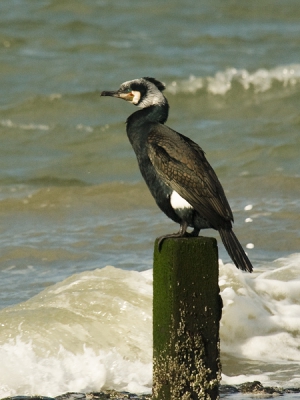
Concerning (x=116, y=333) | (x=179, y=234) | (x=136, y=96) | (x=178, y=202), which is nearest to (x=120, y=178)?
(x=116, y=333)

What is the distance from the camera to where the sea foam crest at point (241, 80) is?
611 inches

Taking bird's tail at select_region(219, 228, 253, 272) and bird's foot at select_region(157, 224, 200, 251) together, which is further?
bird's tail at select_region(219, 228, 253, 272)

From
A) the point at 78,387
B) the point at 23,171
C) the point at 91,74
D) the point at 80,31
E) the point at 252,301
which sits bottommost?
the point at 78,387

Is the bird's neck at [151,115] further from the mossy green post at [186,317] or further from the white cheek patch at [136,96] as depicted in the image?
the mossy green post at [186,317]

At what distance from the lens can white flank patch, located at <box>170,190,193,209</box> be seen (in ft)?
14.9

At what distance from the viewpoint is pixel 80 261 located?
26.4 feet

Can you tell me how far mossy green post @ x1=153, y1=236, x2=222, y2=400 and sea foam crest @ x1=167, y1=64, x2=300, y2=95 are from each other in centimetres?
1169

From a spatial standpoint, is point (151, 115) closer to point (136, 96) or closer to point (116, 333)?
point (136, 96)

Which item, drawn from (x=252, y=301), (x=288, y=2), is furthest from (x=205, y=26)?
(x=252, y=301)

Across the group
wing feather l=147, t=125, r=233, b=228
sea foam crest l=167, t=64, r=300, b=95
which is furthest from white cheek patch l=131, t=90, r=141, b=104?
sea foam crest l=167, t=64, r=300, b=95

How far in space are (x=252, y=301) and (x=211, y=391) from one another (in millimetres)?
2549

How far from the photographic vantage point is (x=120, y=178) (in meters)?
11.6

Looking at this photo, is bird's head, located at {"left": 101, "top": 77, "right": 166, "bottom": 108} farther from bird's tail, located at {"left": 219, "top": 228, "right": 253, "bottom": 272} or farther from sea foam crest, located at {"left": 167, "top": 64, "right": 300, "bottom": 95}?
sea foam crest, located at {"left": 167, "top": 64, "right": 300, "bottom": 95}

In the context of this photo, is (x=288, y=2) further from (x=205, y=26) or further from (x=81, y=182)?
(x=81, y=182)
